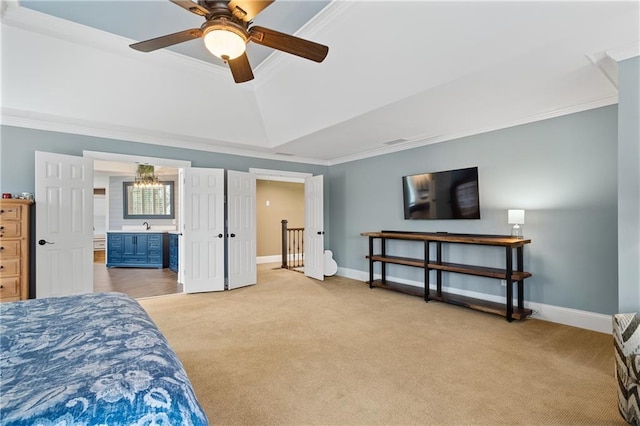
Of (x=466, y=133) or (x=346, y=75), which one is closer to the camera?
(x=346, y=75)

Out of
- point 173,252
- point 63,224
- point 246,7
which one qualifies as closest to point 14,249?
point 63,224

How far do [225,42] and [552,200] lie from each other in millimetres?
4040

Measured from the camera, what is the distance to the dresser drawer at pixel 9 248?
352 cm

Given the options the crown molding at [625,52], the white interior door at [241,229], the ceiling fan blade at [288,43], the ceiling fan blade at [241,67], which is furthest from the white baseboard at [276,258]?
the crown molding at [625,52]

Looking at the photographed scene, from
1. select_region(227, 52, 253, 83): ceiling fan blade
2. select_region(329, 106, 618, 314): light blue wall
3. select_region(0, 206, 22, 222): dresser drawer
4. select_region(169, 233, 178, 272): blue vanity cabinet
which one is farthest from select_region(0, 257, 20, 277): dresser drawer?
select_region(329, 106, 618, 314): light blue wall

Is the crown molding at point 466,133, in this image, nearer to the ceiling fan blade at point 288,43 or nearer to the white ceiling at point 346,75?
the white ceiling at point 346,75

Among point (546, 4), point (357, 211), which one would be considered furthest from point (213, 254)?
point (546, 4)

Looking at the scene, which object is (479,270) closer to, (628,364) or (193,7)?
(628,364)

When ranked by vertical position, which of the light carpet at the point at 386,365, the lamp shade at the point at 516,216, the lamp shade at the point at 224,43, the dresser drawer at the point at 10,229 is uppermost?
the lamp shade at the point at 224,43

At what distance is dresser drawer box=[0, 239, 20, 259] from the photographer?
3521 mm

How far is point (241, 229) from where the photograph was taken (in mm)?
5797

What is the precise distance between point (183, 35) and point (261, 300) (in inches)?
146

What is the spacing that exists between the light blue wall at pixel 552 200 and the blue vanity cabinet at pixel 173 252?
5527 mm

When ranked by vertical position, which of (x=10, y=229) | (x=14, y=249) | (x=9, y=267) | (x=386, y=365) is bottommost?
(x=386, y=365)
